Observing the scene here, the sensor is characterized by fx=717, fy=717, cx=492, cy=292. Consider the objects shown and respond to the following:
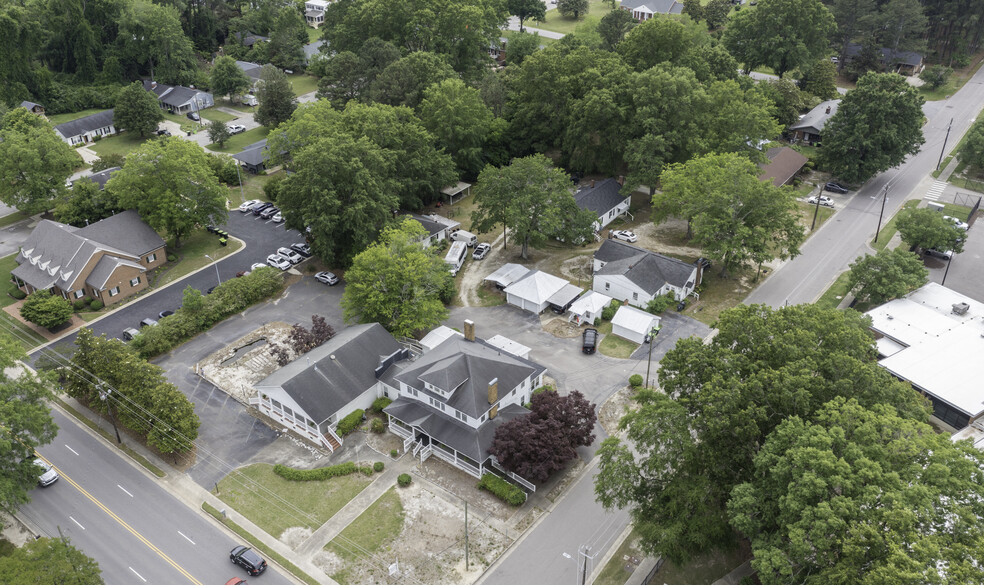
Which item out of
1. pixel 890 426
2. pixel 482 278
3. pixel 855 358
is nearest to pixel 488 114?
pixel 482 278

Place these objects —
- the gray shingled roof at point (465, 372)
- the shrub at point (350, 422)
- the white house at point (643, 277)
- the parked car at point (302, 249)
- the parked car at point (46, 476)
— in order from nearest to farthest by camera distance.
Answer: the parked car at point (46, 476), the gray shingled roof at point (465, 372), the shrub at point (350, 422), the white house at point (643, 277), the parked car at point (302, 249)

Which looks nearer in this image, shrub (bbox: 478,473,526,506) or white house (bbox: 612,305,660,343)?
shrub (bbox: 478,473,526,506)

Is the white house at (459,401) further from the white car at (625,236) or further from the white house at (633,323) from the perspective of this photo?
the white car at (625,236)

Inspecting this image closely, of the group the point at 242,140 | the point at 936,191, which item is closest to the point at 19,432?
the point at 242,140

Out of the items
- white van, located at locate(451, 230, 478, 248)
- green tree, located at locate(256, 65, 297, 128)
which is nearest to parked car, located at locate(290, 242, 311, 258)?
white van, located at locate(451, 230, 478, 248)

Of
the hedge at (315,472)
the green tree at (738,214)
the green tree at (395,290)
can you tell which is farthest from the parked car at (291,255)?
the green tree at (738,214)

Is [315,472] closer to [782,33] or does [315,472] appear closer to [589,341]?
[589,341]

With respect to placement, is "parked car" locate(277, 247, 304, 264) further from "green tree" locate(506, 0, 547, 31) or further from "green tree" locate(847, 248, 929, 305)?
"green tree" locate(506, 0, 547, 31)
